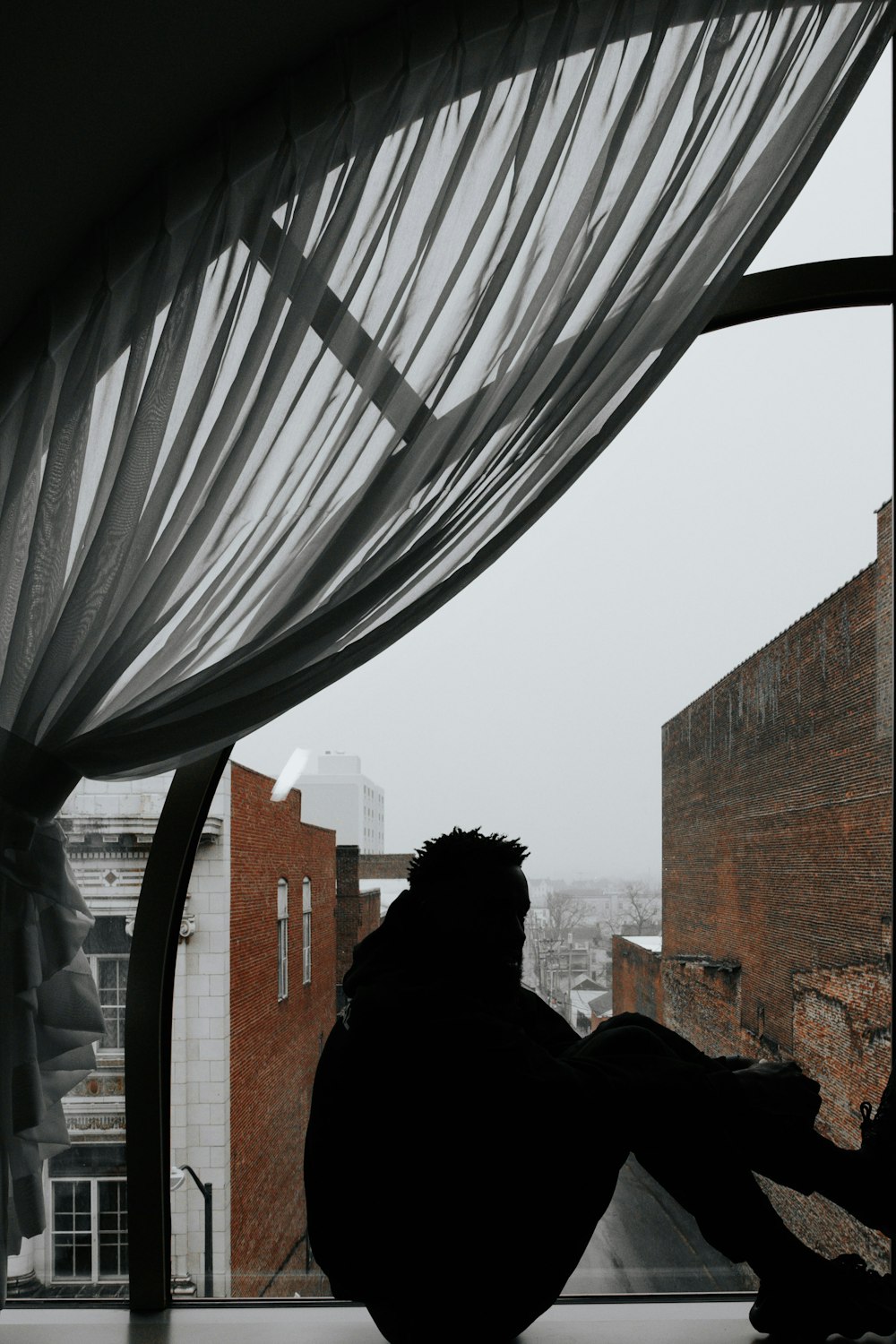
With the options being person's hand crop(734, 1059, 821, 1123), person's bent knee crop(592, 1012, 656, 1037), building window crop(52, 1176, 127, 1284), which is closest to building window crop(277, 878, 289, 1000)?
building window crop(52, 1176, 127, 1284)

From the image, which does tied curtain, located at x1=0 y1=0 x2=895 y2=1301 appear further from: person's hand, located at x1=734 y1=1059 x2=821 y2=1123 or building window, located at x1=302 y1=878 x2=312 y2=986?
person's hand, located at x1=734 y1=1059 x2=821 y2=1123

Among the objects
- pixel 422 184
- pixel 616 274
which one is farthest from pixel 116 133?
pixel 616 274

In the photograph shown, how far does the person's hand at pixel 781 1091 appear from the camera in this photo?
1732 mm

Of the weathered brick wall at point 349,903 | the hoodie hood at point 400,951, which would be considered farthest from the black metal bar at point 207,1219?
the hoodie hood at point 400,951

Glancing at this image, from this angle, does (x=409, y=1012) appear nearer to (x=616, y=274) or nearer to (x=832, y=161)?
(x=616, y=274)

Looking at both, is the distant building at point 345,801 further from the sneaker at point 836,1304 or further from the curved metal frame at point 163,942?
the sneaker at point 836,1304

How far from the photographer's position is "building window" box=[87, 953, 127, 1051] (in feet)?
8.07

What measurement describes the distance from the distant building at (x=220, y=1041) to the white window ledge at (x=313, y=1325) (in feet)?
0.34

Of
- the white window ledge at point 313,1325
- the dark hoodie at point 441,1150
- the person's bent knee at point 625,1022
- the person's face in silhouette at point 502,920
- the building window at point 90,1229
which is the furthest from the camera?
the building window at point 90,1229

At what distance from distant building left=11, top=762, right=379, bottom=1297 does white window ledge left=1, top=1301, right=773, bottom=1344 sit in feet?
0.34

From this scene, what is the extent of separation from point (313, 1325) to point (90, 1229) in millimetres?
647

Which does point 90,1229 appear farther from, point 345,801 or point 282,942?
point 345,801

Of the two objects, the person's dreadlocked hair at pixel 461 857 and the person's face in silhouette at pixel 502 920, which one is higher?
the person's dreadlocked hair at pixel 461 857

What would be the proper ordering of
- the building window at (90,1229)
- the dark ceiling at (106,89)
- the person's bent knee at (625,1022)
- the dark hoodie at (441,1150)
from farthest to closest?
the building window at (90,1229), the dark ceiling at (106,89), the person's bent knee at (625,1022), the dark hoodie at (441,1150)
